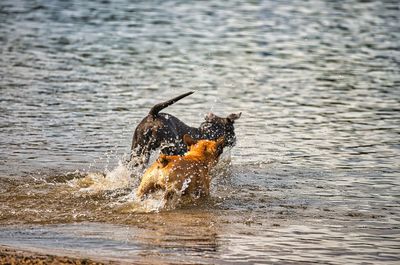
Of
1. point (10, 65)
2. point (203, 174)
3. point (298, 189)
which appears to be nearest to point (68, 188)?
point (203, 174)

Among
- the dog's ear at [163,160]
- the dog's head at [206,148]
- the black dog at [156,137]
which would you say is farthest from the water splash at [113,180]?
the dog's ear at [163,160]

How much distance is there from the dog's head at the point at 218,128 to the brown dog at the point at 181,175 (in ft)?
6.41

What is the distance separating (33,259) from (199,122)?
8017 mm

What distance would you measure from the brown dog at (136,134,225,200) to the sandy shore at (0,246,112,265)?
219 cm

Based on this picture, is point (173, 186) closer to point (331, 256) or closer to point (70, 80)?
point (331, 256)

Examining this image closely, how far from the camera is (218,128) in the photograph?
42.9ft

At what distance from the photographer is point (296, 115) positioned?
16812mm

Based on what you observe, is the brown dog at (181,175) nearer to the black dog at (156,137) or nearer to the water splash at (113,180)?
the black dog at (156,137)

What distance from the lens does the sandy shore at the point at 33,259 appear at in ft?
25.8

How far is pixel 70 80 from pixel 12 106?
10.0ft

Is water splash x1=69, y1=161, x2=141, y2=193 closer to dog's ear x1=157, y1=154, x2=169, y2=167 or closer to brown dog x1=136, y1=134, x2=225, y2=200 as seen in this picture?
brown dog x1=136, y1=134, x2=225, y2=200

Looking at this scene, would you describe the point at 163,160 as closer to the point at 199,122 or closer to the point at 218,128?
the point at 218,128

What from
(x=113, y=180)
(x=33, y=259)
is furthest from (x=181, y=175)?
(x=33, y=259)

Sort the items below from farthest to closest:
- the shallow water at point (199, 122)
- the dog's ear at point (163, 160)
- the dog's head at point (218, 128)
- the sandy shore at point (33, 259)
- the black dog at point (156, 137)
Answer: the dog's head at point (218, 128) < the black dog at point (156, 137) < the dog's ear at point (163, 160) < the shallow water at point (199, 122) < the sandy shore at point (33, 259)
